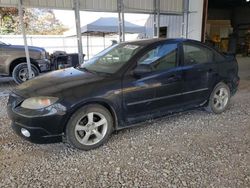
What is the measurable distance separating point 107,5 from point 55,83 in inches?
210

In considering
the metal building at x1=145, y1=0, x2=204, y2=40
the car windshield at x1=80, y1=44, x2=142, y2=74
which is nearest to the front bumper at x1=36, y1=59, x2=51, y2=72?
the car windshield at x1=80, y1=44, x2=142, y2=74

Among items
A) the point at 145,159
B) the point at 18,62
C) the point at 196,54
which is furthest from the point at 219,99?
the point at 18,62

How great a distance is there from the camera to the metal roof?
662cm

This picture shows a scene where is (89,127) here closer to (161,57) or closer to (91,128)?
(91,128)

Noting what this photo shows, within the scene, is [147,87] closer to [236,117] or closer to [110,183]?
[110,183]

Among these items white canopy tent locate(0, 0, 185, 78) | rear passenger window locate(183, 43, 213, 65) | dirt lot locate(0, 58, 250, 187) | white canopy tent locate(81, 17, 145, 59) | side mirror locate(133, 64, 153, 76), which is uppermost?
white canopy tent locate(0, 0, 185, 78)

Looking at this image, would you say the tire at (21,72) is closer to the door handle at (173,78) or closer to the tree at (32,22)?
the door handle at (173,78)

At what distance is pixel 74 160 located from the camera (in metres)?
2.98

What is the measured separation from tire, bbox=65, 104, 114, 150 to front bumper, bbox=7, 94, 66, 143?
13 cm

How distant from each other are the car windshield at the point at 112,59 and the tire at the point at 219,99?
1733 millimetres

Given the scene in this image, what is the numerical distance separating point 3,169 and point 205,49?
141 inches

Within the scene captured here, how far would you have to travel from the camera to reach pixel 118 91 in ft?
10.8

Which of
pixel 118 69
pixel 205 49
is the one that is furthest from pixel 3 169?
pixel 205 49

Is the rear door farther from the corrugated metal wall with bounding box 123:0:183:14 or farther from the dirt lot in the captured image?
the corrugated metal wall with bounding box 123:0:183:14
